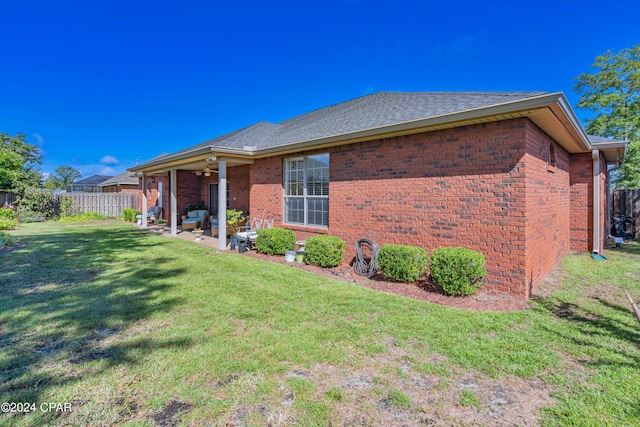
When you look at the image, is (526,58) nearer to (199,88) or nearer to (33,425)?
(199,88)

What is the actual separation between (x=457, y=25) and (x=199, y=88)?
59.8 ft

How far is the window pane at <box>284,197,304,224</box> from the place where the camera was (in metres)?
9.06

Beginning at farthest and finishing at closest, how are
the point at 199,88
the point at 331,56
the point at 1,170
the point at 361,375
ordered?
the point at 199,88 < the point at 1,170 < the point at 331,56 < the point at 361,375

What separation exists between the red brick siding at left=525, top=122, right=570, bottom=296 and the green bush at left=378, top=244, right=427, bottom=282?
1748 millimetres

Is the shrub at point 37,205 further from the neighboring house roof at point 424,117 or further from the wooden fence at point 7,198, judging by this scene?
the neighboring house roof at point 424,117

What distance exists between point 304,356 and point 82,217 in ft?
70.3

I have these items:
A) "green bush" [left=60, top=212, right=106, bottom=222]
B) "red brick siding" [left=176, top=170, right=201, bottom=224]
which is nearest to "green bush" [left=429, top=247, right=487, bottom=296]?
"red brick siding" [left=176, top=170, right=201, bottom=224]

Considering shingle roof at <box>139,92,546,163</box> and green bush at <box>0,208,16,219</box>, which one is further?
green bush at <box>0,208,16,219</box>

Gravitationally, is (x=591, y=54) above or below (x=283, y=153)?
above

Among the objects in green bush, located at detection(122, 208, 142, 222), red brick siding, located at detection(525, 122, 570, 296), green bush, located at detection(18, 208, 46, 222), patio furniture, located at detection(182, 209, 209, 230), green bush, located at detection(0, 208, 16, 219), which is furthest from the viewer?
green bush, located at detection(122, 208, 142, 222)

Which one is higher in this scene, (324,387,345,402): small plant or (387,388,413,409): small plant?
(324,387,345,402): small plant

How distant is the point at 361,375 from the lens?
9.34 ft

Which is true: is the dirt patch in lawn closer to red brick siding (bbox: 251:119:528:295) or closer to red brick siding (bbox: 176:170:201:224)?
red brick siding (bbox: 251:119:528:295)

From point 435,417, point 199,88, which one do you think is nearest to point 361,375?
point 435,417
